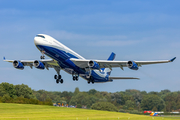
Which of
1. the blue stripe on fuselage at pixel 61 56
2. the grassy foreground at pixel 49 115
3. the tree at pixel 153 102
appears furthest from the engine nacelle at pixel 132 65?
the tree at pixel 153 102

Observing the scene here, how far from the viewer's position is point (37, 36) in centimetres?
5053

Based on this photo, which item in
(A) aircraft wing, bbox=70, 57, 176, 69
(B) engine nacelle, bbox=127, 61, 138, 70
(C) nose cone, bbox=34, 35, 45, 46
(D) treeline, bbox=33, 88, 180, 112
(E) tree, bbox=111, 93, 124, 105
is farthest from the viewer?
(E) tree, bbox=111, 93, 124, 105

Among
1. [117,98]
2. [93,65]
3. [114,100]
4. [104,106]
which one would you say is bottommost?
[104,106]

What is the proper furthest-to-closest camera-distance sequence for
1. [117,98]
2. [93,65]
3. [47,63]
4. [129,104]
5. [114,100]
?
[117,98], [114,100], [129,104], [47,63], [93,65]

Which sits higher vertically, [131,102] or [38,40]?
[38,40]

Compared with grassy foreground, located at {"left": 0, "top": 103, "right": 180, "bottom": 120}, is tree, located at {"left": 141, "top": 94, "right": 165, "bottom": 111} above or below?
above

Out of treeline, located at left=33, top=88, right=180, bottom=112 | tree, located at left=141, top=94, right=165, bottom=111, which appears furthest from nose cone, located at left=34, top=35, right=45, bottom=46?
tree, located at left=141, top=94, right=165, bottom=111

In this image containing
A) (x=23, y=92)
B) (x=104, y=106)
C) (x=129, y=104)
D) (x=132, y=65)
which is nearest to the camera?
(x=132, y=65)

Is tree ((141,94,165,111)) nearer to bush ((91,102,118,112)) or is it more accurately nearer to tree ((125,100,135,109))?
tree ((125,100,135,109))

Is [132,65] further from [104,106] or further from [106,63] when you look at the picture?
[104,106]

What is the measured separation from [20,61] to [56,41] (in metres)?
13.0

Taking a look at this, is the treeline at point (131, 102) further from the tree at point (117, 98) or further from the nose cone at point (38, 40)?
the nose cone at point (38, 40)

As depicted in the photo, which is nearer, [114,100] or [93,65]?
[93,65]

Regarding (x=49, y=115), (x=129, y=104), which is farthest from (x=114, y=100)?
(x=49, y=115)
